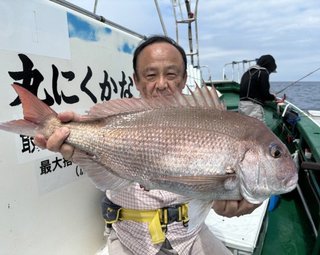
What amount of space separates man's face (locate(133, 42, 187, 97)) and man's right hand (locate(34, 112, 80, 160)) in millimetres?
799

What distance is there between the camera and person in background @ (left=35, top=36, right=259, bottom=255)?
2.11m

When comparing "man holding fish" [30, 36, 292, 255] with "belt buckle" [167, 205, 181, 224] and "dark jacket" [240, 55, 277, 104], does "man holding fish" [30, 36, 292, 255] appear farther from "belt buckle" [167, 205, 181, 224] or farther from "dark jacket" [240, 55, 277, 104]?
"dark jacket" [240, 55, 277, 104]

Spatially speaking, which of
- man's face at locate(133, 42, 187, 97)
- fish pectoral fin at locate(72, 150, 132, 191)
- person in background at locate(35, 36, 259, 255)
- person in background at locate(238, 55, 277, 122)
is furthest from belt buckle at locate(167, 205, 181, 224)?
person in background at locate(238, 55, 277, 122)

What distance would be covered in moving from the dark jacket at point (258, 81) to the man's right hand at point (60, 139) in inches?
237

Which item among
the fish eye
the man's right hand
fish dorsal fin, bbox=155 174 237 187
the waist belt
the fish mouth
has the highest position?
the man's right hand

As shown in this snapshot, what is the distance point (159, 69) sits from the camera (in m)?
2.24

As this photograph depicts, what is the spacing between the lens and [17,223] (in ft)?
6.05

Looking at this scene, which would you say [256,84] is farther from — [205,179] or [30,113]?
[30,113]

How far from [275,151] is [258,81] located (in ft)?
A: 19.8

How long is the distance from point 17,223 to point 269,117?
7450mm

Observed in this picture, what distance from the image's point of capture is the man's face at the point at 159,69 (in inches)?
88.1

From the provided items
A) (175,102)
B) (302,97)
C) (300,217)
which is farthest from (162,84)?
(302,97)

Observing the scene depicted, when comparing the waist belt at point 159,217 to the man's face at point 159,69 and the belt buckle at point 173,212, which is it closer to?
the belt buckle at point 173,212

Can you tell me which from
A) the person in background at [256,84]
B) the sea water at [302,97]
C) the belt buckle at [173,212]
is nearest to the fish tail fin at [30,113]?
the belt buckle at [173,212]
